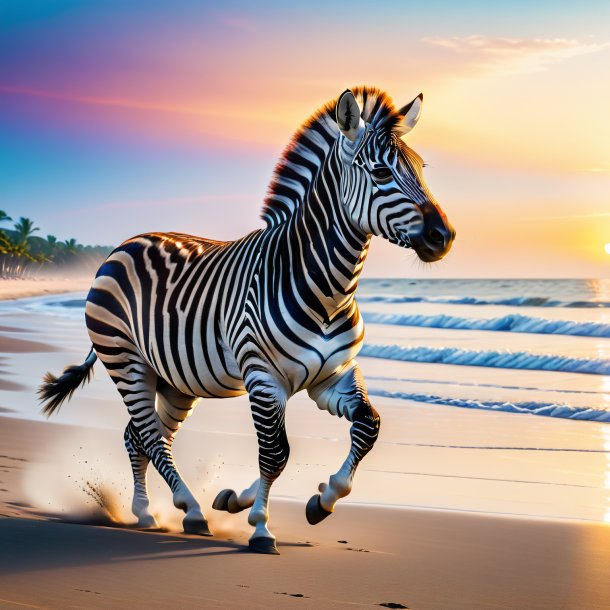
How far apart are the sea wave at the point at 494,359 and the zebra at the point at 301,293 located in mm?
11879

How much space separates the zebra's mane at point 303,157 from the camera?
4.89m

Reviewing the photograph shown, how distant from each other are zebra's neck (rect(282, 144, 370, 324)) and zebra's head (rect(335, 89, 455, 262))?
0.31 feet

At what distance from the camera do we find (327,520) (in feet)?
19.7

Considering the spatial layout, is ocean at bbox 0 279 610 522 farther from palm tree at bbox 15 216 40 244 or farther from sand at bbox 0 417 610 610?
palm tree at bbox 15 216 40 244

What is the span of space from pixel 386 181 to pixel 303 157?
759 millimetres

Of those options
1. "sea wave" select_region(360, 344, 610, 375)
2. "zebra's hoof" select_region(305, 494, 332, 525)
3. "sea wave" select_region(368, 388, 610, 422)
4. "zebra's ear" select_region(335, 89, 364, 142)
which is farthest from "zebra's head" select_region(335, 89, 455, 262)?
"sea wave" select_region(360, 344, 610, 375)

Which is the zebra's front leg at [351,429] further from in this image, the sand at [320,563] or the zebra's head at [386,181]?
the zebra's head at [386,181]

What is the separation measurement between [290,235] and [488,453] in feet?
14.1

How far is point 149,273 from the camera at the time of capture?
588 cm

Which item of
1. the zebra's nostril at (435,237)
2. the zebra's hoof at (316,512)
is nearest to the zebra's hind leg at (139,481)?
the zebra's hoof at (316,512)

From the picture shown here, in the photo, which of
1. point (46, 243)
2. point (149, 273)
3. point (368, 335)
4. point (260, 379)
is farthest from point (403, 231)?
point (46, 243)

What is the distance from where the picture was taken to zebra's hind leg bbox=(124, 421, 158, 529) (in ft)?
18.8

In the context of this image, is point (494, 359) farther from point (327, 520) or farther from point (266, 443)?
point (266, 443)

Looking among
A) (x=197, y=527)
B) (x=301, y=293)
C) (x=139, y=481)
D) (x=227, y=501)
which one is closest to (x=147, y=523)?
(x=139, y=481)
